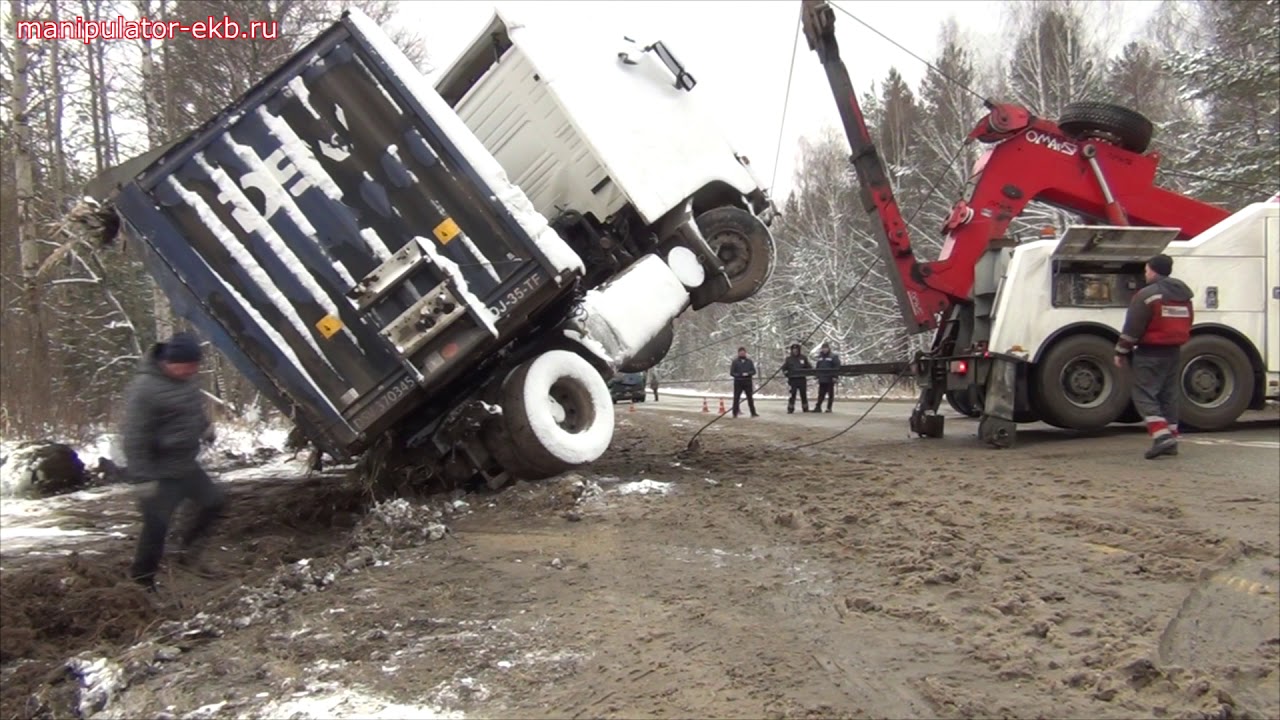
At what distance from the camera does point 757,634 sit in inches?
136

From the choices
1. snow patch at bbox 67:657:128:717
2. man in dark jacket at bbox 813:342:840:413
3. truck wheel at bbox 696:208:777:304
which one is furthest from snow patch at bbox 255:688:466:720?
man in dark jacket at bbox 813:342:840:413

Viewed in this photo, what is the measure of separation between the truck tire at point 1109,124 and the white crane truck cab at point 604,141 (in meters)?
3.84

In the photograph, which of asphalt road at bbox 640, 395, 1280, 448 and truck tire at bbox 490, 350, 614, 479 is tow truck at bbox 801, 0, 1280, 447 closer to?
asphalt road at bbox 640, 395, 1280, 448

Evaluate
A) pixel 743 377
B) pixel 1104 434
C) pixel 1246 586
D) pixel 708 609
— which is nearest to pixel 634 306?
pixel 708 609

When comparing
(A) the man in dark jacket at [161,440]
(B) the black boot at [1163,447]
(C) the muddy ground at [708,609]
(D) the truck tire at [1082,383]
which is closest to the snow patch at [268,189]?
(A) the man in dark jacket at [161,440]

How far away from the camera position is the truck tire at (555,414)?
633 centimetres

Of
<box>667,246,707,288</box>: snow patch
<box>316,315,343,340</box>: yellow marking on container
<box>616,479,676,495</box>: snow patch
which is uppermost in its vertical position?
<box>667,246,707,288</box>: snow patch

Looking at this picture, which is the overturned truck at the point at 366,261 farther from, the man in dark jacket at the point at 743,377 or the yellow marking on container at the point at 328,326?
the man in dark jacket at the point at 743,377

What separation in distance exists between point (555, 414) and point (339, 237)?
2033 millimetres

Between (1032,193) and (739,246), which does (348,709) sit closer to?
(739,246)

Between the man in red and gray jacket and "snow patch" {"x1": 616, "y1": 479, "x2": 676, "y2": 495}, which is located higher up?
the man in red and gray jacket

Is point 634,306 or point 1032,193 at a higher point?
point 1032,193

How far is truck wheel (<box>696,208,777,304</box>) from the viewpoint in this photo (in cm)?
856

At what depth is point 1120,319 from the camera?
8.66 m
